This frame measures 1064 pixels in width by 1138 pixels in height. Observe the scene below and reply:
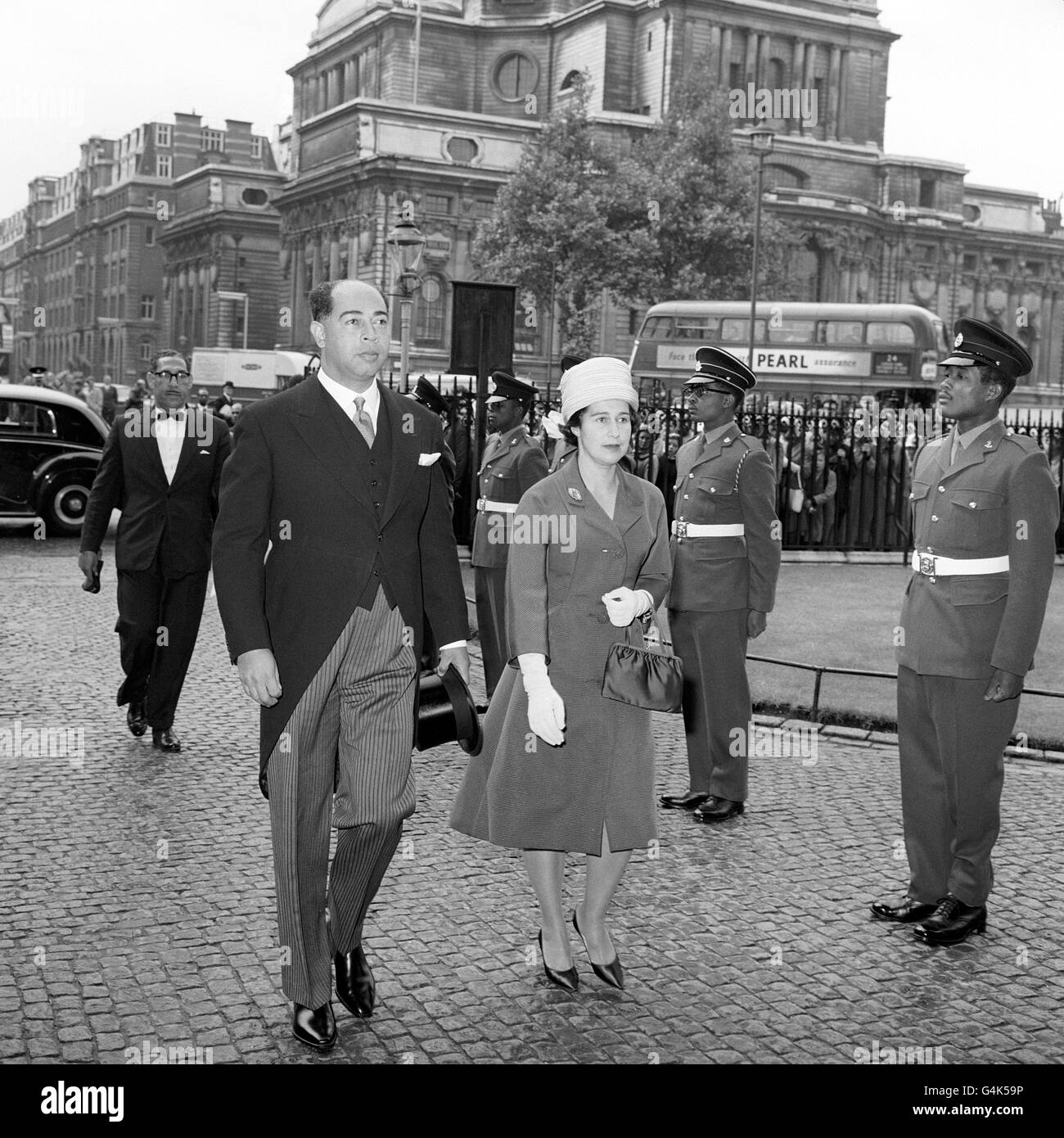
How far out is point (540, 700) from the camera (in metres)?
4.27

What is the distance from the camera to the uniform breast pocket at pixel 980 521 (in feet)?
16.5

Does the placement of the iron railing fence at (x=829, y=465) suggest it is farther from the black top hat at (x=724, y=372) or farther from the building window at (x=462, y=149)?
the building window at (x=462, y=149)

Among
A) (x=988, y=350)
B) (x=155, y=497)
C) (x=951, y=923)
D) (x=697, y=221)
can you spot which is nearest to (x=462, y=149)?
(x=697, y=221)

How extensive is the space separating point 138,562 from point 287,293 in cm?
6781

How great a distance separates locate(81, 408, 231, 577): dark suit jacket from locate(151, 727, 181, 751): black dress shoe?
2.62 ft

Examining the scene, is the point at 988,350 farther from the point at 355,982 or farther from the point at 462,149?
the point at 462,149

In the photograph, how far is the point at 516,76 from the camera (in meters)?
77.6

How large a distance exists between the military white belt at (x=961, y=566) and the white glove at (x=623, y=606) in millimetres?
1228

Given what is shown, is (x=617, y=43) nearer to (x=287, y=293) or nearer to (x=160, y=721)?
(x=287, y=293)

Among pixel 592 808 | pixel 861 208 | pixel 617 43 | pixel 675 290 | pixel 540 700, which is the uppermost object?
pixel 617 43

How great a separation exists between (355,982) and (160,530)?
3743mm

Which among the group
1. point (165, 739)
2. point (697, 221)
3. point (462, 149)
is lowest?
point (165, 739)

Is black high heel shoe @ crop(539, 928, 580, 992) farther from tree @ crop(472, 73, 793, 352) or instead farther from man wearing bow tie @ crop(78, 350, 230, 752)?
tree @ crop(472, 73, 793, 352)

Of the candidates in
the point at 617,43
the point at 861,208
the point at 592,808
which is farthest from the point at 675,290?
the point at 592,808
